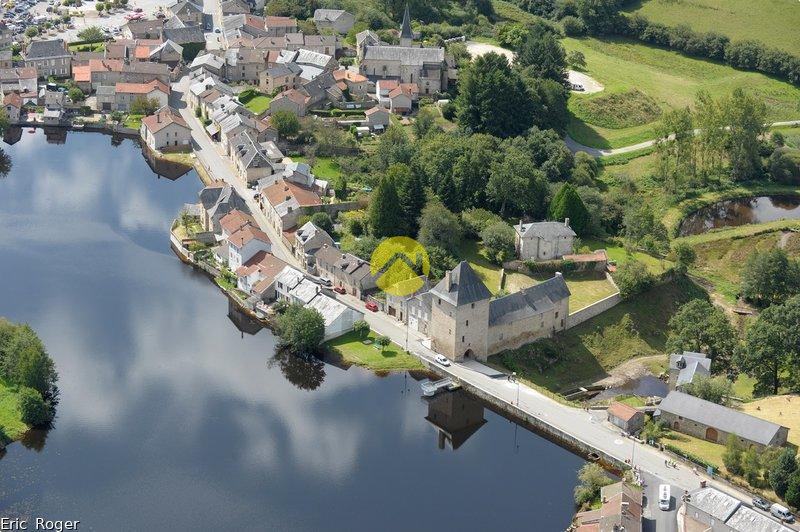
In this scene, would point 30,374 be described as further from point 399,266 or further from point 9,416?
point 399,266

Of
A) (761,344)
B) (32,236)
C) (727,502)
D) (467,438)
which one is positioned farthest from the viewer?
(32,236)

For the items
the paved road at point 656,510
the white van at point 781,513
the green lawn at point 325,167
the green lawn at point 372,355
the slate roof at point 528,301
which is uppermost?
the slate roof at point 528,301

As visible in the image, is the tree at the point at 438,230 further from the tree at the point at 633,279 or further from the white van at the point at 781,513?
the white van at the point at 781,513

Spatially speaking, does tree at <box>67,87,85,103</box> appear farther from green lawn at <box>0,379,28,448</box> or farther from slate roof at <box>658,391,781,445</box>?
slate roof at <box>658,391,781,445</box>

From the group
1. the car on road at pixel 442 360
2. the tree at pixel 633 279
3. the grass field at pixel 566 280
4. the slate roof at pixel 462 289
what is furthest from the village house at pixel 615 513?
the tree at pixel 633 279

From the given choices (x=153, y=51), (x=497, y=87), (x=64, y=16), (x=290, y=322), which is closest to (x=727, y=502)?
(x=290, y=322)

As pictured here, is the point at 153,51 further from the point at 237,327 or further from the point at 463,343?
the point at 463,343

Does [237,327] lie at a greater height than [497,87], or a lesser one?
lesser

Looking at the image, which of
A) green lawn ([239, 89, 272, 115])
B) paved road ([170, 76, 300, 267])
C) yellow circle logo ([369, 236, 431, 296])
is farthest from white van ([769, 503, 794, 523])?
green lawn ([239, 89, 272, 115])
